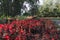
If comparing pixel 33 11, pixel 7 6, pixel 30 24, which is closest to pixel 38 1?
pixel 33 11

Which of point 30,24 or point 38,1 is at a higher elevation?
point 30,24

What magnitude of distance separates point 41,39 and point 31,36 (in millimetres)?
254

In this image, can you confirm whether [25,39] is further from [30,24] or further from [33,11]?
[33,11]

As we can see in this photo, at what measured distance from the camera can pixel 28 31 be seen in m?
6.62

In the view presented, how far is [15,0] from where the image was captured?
1919 cm

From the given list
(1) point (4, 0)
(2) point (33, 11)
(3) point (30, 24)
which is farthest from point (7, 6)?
(3) point (30, 24)

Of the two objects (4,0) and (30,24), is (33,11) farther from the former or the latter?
(30,24)

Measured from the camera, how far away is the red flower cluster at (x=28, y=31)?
6.51 metres

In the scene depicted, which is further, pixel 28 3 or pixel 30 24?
pixel 28 3

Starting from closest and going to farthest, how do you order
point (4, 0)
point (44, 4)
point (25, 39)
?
point (25, 39)
point (44, 4)
point (4, 0)

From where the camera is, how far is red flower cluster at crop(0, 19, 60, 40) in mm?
6515

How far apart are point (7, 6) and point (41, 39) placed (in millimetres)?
13038

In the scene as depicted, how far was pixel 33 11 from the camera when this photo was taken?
19.1 metres

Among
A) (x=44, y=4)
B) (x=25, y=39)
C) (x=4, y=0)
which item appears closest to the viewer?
(x=25, y=39)
